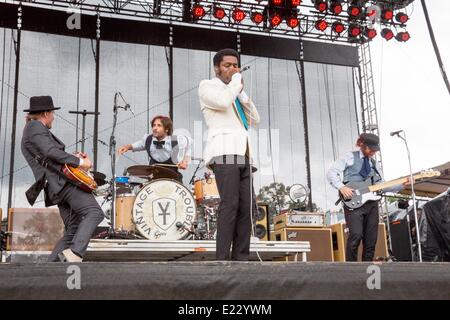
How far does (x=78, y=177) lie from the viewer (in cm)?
394

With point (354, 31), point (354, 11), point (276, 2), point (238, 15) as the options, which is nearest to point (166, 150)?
point (238, 15)

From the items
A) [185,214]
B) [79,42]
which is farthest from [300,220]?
[79,42]

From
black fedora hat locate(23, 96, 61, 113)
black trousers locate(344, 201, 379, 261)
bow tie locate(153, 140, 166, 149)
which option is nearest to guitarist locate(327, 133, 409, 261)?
black trousers locate(344, 201, 379, 261)

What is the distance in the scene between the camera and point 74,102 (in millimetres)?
11031

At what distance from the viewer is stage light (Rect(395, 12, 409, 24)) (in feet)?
37.6

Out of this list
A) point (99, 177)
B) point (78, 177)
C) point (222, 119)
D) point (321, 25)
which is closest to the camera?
point (222, 119)

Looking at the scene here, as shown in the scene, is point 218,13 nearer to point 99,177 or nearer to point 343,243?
point 343,243

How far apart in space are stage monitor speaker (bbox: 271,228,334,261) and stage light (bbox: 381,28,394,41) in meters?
4.88

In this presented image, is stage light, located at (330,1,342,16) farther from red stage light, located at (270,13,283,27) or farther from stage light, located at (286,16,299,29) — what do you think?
red stage light, located at (270,13,283,27)

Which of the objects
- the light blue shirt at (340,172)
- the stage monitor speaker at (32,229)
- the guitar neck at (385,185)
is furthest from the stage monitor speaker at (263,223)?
the stage monitor speaker at (32,229)

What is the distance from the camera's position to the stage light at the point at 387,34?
11445mm

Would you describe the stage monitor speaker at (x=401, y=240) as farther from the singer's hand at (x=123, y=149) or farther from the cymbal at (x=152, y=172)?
the singer's hand at (x=123, y=149)

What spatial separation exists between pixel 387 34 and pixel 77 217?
9064 millimetres

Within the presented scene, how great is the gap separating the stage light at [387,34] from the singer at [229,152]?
855 cm
